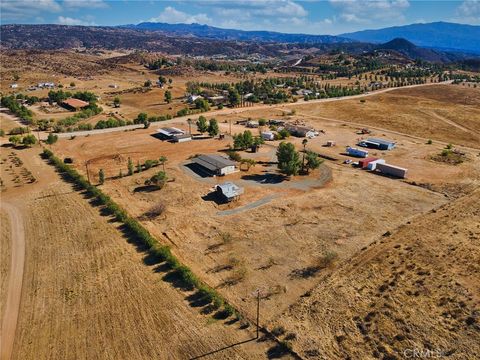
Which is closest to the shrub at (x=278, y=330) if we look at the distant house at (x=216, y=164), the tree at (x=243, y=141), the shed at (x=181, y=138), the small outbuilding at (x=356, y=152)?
the distant house at (x=216, y=164)

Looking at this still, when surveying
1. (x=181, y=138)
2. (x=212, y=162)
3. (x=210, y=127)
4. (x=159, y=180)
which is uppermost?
(x=210, y=127)

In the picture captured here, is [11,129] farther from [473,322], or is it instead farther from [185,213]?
[473,322]

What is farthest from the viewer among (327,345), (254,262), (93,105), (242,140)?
(93,105)

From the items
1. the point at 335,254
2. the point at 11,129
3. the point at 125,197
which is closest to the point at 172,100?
the point at 11,129

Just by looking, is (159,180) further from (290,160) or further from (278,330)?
(278,330)

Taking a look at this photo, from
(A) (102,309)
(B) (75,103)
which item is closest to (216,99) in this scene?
(B) (75,103)

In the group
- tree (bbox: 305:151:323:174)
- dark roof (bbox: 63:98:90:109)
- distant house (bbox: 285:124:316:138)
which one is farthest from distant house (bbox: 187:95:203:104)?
tree (bbox: 305:151:323:174)

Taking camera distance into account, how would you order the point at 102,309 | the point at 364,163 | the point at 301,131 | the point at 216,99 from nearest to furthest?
the point at 102,309 → the point at 364,163 → the point at 301,131 → the point at 216,99

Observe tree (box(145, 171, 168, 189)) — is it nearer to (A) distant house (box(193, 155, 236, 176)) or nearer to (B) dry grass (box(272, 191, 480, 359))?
(A) distant house (box(193, 155, 236, 176))
